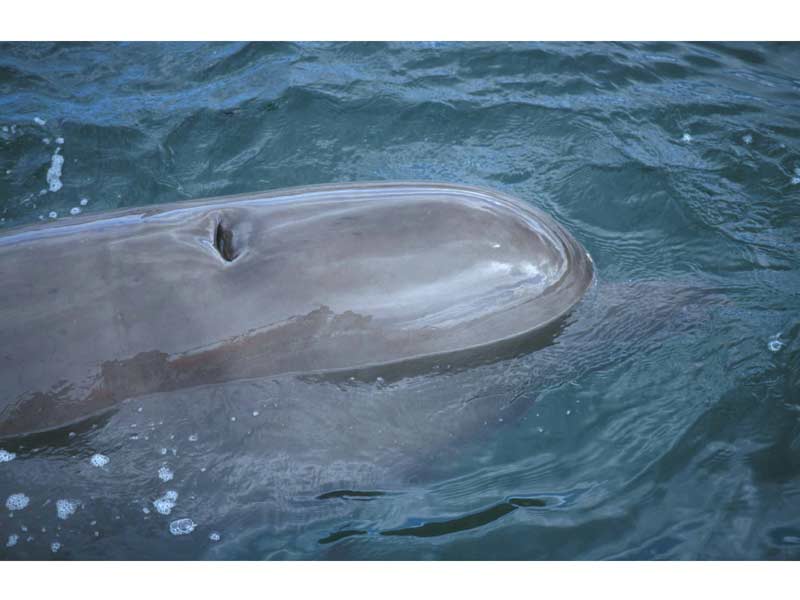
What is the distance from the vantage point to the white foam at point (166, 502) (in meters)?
3.27

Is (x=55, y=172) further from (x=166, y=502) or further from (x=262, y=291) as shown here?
(x=166, y=502)

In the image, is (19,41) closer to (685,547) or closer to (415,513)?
(415,513)

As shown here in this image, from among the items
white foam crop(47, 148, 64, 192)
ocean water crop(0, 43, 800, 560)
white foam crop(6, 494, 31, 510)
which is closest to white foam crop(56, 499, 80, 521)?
ocean water crop(0, 43, 800, 560)

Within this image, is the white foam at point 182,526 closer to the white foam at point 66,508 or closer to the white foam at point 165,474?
the white foam at point 165,474

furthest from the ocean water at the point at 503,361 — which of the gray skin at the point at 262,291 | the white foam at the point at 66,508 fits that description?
the gray skin at the point at 262,291

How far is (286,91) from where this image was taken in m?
7.39

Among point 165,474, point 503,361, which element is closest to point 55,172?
point 165,474

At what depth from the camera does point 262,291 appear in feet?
11.0

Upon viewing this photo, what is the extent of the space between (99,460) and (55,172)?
4.14 metres

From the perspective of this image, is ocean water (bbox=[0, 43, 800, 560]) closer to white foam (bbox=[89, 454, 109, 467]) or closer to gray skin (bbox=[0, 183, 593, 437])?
white foam (bbox=[89, 454, 109, 467])

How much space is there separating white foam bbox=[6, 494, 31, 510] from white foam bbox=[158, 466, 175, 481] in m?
0.54

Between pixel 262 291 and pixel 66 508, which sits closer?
pixel 66 508

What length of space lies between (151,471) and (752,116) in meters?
6.02

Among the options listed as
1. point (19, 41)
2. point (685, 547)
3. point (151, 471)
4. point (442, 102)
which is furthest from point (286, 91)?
point (685, 547)
